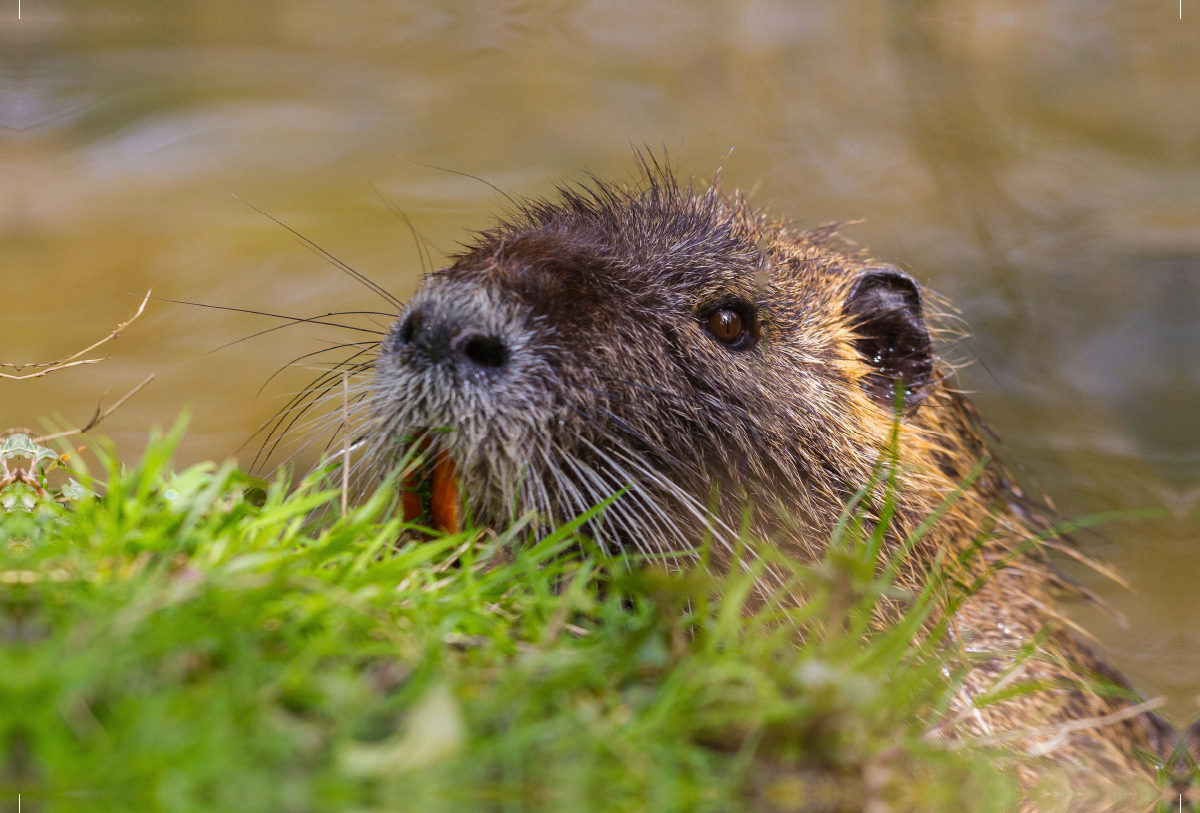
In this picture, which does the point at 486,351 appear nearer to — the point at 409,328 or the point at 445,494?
the point at 409,328

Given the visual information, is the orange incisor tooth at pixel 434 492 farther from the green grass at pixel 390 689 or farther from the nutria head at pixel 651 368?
the green grass at pixel 390 689

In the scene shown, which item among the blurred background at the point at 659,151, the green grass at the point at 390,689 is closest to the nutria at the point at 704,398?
the green grass at the point at 390,689

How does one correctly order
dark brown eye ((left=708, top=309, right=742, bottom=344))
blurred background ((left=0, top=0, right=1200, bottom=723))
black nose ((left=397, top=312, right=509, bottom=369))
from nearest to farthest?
black nose ((left=397, top=312, right=509, bottom=369)) < dark brown eye ((left=708, top=309, right=742, bottom=344)) < blurred background ((left=0, top=0, right=1200, bottom=723))

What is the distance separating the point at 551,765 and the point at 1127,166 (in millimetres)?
8456

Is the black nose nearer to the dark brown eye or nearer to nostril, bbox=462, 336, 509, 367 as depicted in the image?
nostril, bbox=462, 336, 509, 367

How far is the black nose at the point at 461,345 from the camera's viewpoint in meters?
2.52

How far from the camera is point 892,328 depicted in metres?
3.72

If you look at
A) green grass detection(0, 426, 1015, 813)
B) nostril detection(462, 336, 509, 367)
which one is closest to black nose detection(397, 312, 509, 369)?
nostril detection(462, 336, 509, 367)

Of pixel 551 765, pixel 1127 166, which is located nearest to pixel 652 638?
pixel 551 765

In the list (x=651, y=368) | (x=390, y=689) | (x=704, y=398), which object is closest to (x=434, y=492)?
(x=651, y=368)

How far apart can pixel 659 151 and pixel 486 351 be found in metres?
5.68

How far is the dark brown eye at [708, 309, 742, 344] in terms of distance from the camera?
3.12m

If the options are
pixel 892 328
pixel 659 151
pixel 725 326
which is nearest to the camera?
pixel 725 326

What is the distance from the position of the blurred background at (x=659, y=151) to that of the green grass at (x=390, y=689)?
5.46 m
